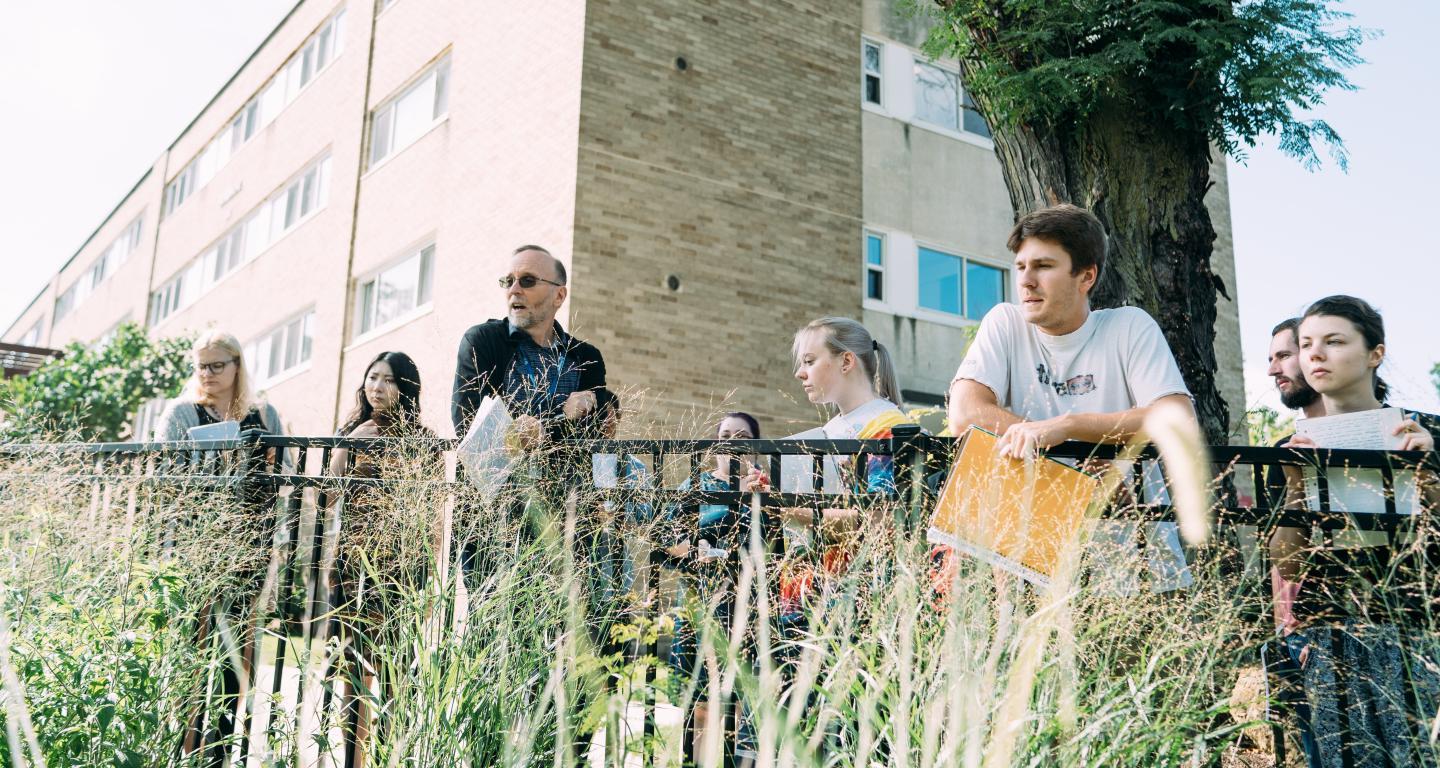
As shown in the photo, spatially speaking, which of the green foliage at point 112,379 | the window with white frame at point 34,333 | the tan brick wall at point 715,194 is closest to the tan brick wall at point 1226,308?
the tan brick wall at point 715,194

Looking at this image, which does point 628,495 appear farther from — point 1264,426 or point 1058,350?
point 1264,426

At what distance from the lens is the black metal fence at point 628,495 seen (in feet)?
7.95

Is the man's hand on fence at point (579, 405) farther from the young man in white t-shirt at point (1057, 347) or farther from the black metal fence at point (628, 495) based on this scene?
the young man in white t-shirt at point (1057, 347)

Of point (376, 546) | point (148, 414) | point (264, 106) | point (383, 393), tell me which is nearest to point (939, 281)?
point (383, 393)

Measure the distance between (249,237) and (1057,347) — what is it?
65.9 ft

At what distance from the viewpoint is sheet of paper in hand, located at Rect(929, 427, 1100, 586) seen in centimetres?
233

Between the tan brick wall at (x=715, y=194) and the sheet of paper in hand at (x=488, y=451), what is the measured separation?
22.2 ft

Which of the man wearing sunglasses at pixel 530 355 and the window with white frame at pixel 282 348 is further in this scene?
the window with white frame at pixel 282 348

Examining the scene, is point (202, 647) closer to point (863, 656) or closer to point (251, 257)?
point (863, 656)

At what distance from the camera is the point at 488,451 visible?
308 centimetres

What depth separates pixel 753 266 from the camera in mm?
11391

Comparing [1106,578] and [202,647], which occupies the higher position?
[1106,578]

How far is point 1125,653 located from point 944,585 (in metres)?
0.43

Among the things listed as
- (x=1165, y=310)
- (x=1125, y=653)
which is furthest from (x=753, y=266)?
(x=1125, y=653)
